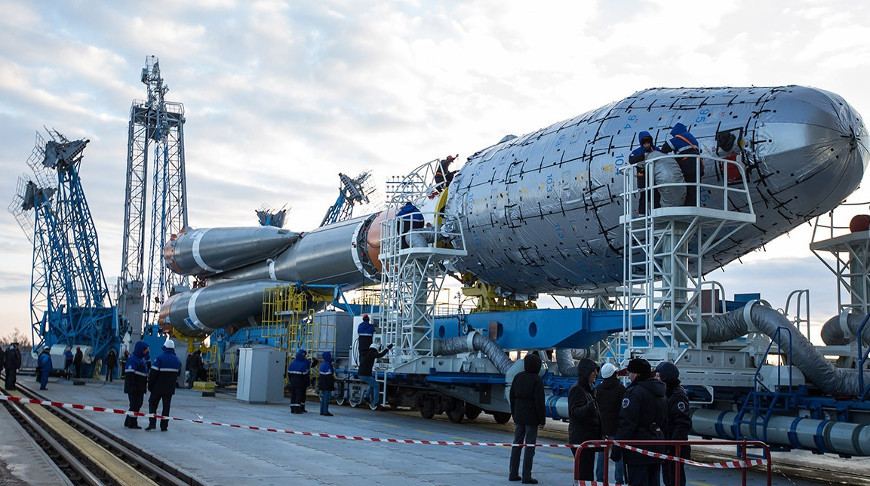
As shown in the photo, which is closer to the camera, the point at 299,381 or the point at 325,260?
the point at 299,381

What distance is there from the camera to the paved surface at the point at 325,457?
9039 millimetres

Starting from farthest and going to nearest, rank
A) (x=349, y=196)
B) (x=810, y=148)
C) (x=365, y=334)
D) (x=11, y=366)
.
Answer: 1. (x=349, y=196)
2. (x=11, y=366)
3. (x=365, y=334)
4. (x=810, y=148)

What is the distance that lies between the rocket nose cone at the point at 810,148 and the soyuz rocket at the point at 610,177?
2cm

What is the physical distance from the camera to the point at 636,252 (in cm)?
1320

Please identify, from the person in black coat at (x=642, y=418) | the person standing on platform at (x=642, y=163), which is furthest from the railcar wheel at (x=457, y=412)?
the person in black coat at (x=642, y=418)

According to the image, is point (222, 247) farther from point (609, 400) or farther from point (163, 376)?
point (609, 400)

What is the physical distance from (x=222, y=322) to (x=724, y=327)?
2090 centimetres

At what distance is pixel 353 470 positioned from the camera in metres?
9.55

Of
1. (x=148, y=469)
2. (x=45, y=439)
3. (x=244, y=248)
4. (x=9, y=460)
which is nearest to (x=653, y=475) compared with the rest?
(x=148, y=469)

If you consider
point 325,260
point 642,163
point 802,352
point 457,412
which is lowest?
point 457,412

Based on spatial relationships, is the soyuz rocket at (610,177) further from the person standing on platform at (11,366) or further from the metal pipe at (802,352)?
the person standing on platform at (11,366)

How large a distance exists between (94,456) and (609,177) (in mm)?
8452

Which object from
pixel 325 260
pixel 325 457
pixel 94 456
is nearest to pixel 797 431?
pixel 325 457

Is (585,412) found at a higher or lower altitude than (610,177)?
lower
